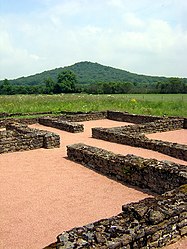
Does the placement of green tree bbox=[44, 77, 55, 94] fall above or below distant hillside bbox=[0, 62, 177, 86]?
below

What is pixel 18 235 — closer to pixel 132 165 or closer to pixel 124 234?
pixel 124 234

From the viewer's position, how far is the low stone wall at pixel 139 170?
704 centimetres

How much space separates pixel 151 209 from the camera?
4.58m

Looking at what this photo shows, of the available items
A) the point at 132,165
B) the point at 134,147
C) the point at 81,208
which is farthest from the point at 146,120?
the point at 81,208

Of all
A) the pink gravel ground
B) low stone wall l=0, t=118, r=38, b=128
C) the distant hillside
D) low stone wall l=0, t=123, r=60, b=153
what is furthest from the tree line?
the distant hillside

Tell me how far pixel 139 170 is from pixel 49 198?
2.34m

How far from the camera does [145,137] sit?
12555mm

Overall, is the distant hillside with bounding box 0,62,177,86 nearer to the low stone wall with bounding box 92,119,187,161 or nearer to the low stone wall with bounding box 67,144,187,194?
the low stone wall with bounding box 92,119,187,161

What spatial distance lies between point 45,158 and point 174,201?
6.63 metres

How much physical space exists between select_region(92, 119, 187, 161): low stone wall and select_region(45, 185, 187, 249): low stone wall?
579cm

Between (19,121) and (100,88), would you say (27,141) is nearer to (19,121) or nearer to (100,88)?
(19,121)

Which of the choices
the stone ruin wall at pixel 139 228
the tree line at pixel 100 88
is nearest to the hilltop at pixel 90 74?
the tree line at pixel 100 88

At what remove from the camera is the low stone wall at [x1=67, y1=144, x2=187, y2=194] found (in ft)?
23.1

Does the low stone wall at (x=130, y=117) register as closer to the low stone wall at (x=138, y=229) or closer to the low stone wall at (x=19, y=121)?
the low stone wall at (x=19, y=121)
